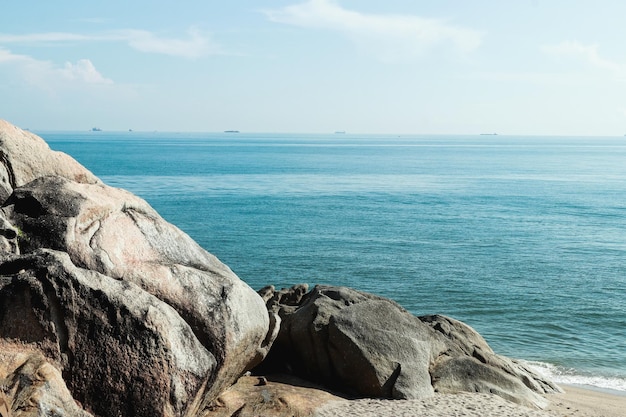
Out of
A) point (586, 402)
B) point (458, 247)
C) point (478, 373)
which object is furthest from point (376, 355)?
point (458, 247)

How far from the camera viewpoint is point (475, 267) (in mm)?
46500

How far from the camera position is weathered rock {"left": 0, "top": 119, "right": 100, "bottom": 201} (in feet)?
59.5

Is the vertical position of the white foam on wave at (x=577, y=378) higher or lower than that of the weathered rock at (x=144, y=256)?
lower

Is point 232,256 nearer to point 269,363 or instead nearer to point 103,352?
point 269,363

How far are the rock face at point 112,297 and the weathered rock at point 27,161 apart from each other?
3 centimetres

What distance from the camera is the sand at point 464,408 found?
60.1 feet

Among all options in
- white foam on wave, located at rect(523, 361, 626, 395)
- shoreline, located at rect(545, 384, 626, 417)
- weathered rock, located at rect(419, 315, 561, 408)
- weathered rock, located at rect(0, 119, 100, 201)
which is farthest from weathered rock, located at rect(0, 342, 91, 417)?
white foam on wave, located at rect(523, 361, 626, 395)

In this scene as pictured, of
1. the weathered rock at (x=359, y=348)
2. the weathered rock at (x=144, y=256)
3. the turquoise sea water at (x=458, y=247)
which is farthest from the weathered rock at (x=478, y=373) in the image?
the weathered rock at (x=144, y=256)

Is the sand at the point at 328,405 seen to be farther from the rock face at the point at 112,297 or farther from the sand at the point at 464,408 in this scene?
the rock face at the point at 112,297

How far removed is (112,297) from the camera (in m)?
14.0

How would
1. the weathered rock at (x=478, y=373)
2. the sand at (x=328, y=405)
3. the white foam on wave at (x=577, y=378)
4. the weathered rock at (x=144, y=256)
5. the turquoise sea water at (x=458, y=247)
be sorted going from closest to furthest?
the weathered rock at (x=144, y=256)
the sand at (x=328, y=405)
the weathered rock at (x=478, y=373)
the white foam on wave at (x=577, y=378)
the turquoise sea water at (x=458, y=247)

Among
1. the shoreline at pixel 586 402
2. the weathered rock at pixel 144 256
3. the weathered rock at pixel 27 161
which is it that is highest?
the weathered rock at pixel 27 161

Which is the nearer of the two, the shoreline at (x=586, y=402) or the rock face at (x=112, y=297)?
the rock face at (x=112, y=297)

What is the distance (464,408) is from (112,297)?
10016 millimetres
